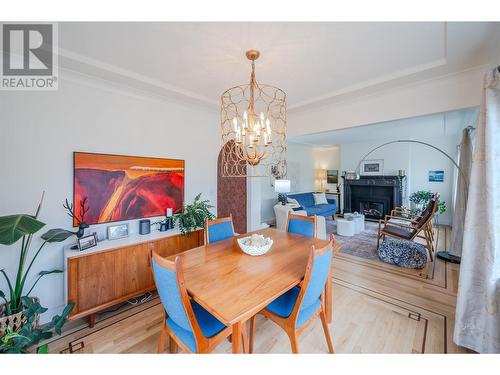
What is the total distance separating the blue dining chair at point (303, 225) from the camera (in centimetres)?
235

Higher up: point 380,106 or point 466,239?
point 380,106

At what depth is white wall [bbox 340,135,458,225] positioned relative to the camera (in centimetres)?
556

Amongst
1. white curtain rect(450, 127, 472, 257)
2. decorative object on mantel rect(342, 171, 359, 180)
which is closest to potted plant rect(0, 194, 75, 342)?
white curtain rect(450, 127, 472, 257)

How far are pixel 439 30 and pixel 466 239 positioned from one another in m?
1.66

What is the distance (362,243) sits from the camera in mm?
4211

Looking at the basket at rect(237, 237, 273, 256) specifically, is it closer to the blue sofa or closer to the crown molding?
the crown molding

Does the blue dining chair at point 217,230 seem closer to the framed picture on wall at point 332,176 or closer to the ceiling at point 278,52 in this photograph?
the ceiling at point 278,52

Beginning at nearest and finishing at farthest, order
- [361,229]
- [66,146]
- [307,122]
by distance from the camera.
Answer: [66,146] → [307,122] → [361,229]

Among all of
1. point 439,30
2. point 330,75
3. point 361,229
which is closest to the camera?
point 439,30

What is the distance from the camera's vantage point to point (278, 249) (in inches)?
74.7

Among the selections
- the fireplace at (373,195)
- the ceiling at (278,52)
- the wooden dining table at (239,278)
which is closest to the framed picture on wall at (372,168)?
the fireplace at (373,195)

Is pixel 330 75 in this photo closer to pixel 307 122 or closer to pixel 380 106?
pixel 380 106
